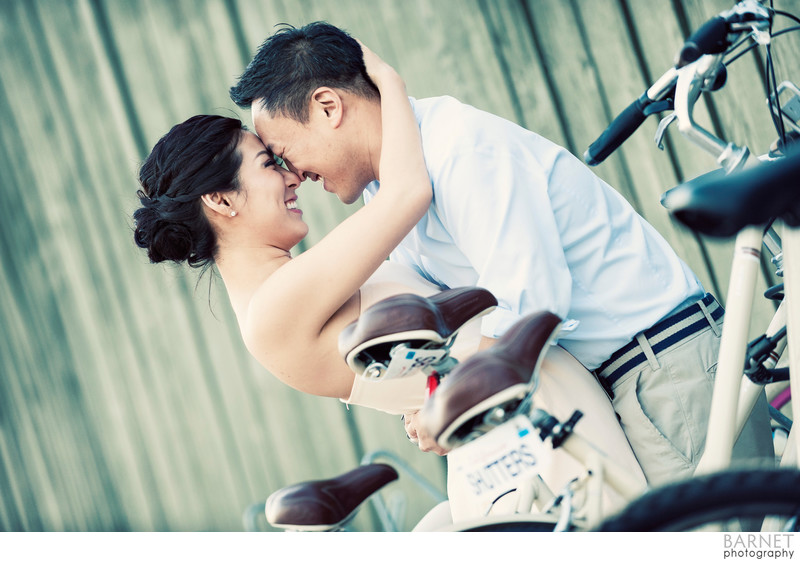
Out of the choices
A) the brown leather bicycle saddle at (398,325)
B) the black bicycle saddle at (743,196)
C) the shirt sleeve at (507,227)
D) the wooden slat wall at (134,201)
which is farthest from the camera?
the wooden slat wall at (134,201)

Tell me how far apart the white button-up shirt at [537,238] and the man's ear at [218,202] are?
355mm

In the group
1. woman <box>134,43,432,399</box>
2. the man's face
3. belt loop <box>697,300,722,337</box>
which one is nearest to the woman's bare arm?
woman <box>134,43,432,399</box>

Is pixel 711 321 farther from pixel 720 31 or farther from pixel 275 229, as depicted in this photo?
pixel 275 229

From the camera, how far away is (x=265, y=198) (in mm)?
1377

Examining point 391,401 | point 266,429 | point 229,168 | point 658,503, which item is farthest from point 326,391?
point 266,429

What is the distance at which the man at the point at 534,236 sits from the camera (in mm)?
1132

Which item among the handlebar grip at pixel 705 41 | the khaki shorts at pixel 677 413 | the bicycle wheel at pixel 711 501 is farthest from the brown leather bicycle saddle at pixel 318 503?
the handlebar grip at pixel 705 41

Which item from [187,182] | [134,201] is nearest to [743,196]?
[187,182]

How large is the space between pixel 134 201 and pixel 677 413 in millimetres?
2240

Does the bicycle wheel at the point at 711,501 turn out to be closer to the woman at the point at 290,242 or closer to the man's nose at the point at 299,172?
the woman at the point at 290,242

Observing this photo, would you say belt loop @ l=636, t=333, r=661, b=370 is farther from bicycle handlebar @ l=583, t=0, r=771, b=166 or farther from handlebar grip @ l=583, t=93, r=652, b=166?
bicycle handlebar @ l=583, t=0, r=771, b=166

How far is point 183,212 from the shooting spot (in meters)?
1.36

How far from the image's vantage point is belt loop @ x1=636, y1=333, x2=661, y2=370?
4.05 feet

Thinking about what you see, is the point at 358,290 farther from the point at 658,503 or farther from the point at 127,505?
the point at 127,505
